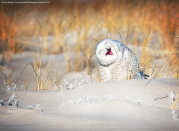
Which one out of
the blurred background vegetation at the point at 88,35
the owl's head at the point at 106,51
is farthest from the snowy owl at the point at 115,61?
the blurred background vegetation at the point at 88,35

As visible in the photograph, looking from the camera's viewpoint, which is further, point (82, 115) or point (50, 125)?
point (82, 115)

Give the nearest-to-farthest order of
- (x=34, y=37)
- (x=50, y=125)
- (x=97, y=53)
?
(x=50, y=125), (x=97, y=53), (x=34, y=37)

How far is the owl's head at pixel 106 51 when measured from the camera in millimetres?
1903

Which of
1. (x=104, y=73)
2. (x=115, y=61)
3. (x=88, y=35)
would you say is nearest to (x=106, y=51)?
(x=115, y=61)

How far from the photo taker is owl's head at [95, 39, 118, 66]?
1903 millimetres

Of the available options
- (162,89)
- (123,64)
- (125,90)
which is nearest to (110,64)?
(123,64)

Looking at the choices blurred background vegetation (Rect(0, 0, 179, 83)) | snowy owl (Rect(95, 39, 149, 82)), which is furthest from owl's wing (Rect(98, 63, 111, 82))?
blurred background vegetation (Rect(0, 0, 179, 83))

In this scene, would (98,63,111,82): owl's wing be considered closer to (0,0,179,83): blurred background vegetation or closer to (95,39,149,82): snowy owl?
(95,39,149,82): snowy owl

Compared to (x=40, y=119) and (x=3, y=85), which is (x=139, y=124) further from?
(x=3, y=85)

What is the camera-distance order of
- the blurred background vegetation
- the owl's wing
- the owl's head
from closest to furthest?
the owl's head → the owl's wing → the blurred background vegetation

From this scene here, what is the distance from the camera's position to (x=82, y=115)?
1.26 metres

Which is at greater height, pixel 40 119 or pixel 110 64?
pixel 110 64

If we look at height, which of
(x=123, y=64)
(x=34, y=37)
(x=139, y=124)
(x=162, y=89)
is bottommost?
(x=139, y=124)

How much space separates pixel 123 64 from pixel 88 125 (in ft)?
3.30
